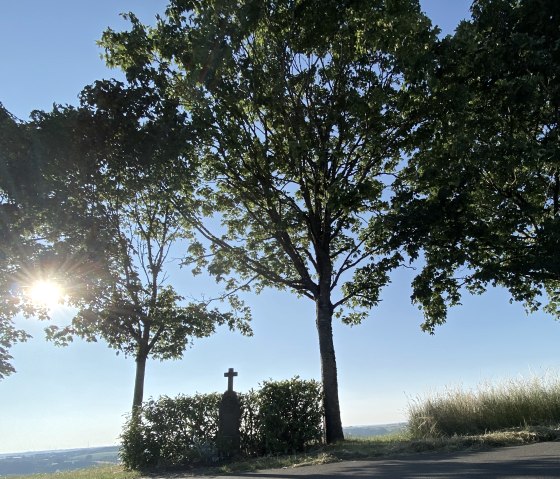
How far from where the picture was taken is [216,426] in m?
11.1

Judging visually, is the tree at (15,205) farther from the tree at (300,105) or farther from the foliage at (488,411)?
the foliage at (488,411)

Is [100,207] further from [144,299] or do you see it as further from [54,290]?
[144,299]

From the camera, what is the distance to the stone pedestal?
10758 millimetres

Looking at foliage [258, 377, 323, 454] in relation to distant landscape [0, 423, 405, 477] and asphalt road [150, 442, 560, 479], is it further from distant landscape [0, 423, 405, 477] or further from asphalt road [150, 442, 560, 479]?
distant landscape [0, 423, 405, 477]

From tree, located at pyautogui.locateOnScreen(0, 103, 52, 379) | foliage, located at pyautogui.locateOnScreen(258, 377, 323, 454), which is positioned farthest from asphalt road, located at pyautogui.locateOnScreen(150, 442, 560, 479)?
tree, located at pyautogui.locateOnScreen(0, 103, 52, 379)

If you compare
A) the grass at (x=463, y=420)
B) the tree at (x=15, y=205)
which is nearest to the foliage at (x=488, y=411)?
the grass at (x=463, y=420)

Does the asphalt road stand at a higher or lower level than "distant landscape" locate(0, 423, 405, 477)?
lower

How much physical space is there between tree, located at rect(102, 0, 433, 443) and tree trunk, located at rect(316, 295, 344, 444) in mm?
27

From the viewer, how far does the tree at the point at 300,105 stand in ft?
41.8

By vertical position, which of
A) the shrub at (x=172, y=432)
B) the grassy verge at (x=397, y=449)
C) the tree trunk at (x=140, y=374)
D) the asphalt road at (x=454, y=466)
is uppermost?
the tree trunk at (x=140, y=374)

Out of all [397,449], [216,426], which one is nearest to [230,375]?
[216,426]

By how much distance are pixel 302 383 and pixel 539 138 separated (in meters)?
9.29

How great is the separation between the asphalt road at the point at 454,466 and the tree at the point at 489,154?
547cm

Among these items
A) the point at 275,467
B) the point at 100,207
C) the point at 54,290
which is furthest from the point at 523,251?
the point at 54,290
